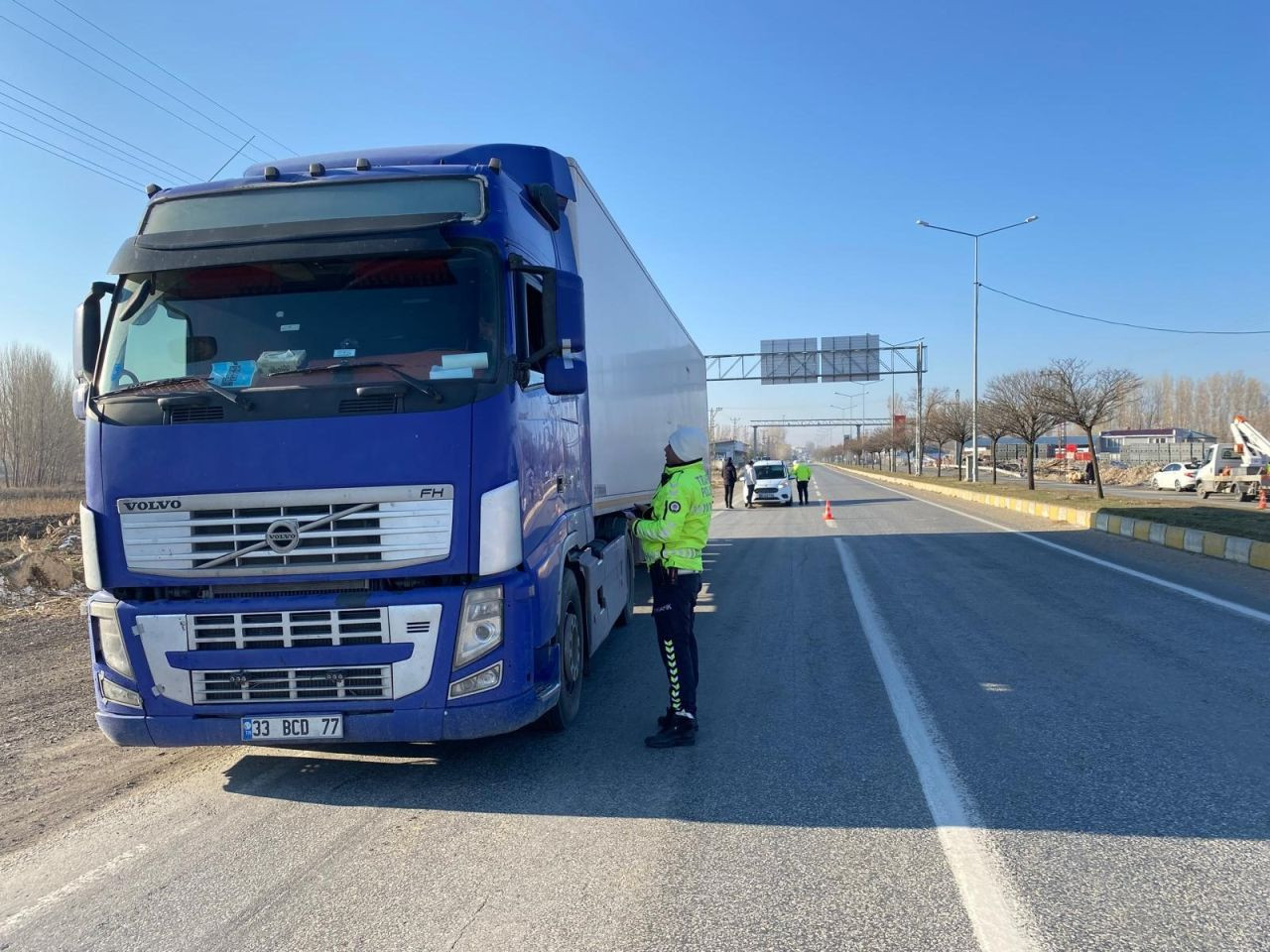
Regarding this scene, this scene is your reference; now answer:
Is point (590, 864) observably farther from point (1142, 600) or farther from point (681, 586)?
point (1142, 600)

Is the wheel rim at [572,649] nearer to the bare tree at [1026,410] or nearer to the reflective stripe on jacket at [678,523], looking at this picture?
the reflective stripe on jacket at [678,523]

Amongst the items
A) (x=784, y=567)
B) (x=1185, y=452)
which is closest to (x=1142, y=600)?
(x=784, y=567)

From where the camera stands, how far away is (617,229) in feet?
26.4

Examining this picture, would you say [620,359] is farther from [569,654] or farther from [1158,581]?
[1158,581]

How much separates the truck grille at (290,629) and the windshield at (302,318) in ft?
4.11

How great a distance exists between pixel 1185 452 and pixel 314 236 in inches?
2829

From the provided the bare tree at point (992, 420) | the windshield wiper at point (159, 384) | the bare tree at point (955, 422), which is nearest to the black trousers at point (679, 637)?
the windshield wiper at point (159, 384)

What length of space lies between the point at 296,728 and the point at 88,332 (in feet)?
7.86

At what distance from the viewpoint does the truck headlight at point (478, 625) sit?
4188 millimetres

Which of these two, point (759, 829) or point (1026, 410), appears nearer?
point (759, 829)

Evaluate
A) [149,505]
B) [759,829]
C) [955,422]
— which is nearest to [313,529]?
[149,505]

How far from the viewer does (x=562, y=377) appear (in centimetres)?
474

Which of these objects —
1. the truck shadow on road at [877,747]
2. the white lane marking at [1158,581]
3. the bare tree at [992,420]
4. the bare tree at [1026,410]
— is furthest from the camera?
the bare tree at [992,420]

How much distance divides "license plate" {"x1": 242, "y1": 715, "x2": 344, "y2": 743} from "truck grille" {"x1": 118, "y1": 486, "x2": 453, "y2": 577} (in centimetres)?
72
